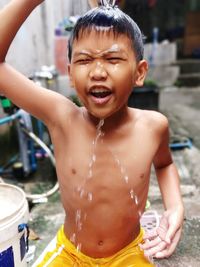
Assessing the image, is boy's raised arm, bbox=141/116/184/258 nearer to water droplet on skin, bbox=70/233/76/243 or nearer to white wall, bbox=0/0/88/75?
water droplet on skin, bbox=70/233/76/243

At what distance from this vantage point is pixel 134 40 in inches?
64.4

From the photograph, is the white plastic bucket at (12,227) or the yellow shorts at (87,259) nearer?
the white plastic bucket at (12,227)

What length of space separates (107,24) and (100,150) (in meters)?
0.57

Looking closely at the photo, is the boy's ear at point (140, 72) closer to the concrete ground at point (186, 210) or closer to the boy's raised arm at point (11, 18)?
the boy's raised arm at point (11, 18)

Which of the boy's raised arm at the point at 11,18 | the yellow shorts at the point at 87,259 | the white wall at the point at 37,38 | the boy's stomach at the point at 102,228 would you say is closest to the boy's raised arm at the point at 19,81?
the boy's raised arm at the point at 11,18

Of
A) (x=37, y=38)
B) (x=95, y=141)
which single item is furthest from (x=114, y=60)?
(x=37, y=38)

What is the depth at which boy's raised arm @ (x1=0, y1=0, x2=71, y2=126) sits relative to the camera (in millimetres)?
1606

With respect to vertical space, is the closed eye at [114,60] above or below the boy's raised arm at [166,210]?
above

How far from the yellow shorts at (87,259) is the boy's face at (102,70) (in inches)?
27.7

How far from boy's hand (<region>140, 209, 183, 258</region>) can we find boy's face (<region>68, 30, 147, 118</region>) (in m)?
0.56

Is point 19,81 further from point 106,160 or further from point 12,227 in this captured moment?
point 12,227

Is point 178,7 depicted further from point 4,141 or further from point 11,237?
point 11,237

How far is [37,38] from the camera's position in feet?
19.6

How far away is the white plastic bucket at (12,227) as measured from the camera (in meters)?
1.54
